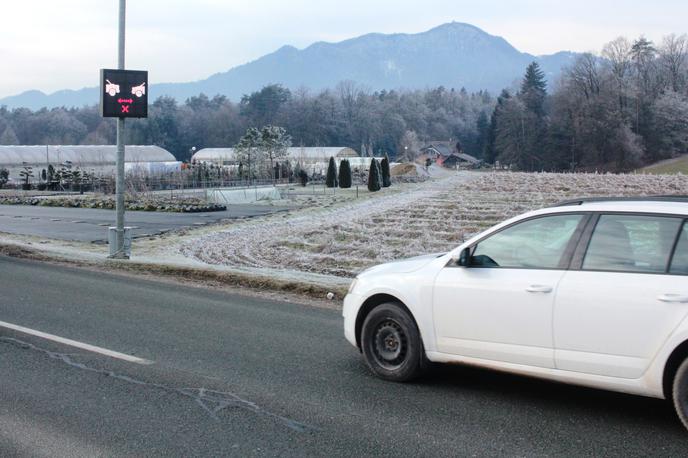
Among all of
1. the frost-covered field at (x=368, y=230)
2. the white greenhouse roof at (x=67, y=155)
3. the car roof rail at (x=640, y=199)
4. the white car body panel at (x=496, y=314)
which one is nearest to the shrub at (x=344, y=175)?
the frost-covered field at (x=368, y=230)

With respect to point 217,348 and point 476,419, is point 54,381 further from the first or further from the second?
point 476,419

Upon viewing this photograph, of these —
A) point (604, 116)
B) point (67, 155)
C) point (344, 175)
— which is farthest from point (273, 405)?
point (604, 116)

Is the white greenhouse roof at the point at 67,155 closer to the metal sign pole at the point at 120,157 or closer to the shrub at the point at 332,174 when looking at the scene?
the shrub at the point at 332,174

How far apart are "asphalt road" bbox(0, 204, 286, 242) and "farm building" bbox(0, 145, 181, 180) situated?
4144cm

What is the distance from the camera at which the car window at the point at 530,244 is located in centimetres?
589

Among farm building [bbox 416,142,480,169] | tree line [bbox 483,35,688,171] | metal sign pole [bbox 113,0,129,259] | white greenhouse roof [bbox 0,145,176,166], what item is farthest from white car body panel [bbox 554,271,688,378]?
farm building [bbox 416,142,480,169]

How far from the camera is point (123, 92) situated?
1576cm

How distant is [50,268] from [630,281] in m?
12.8

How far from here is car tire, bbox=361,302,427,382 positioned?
259 inches

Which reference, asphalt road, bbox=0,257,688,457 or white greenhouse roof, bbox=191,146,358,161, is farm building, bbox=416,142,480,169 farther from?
asphalt road, bbox=0,257,688,457

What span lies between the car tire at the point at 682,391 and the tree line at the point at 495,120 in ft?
306

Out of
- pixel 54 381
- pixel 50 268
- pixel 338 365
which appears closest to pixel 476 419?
pixel 338 365

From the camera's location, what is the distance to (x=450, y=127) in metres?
176

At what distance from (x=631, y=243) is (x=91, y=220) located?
2820 cm
